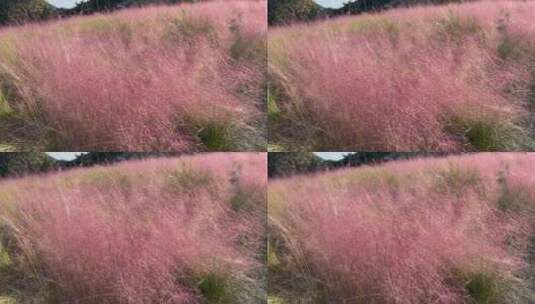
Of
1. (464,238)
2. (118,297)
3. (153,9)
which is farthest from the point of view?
(153,9)

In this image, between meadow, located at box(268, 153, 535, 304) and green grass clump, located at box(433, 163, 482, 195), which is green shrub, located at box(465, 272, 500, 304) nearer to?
meadow, located at box(268, 153, 535, 304)

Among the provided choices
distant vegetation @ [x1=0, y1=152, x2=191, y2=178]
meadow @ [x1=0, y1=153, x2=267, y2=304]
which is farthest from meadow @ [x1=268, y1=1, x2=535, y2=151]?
distant vegetation @ [x1=0, y1=152, x2=191, y2=178]

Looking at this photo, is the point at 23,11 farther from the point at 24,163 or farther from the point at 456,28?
the point at 456,28

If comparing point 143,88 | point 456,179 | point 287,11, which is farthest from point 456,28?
point 143,88

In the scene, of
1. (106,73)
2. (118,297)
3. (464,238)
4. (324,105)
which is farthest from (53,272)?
(464,238)

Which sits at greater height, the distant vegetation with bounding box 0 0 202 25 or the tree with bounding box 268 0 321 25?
the distant vegetation with bounding box 0 0 202 25

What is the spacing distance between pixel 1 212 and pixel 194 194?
69.2 inches

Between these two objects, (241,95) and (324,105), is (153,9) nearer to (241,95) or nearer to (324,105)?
(241,95)

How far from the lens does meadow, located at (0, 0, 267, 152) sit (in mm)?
3508

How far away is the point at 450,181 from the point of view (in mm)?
4512

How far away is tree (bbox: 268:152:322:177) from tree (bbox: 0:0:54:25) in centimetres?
531

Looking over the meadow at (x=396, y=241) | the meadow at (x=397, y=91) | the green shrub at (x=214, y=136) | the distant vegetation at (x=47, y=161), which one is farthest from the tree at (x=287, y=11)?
the distant vegetation at (x=47, y=161)

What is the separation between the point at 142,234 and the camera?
3535mm

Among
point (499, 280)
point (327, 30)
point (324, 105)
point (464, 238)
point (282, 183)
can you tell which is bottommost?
point (499, 280)
